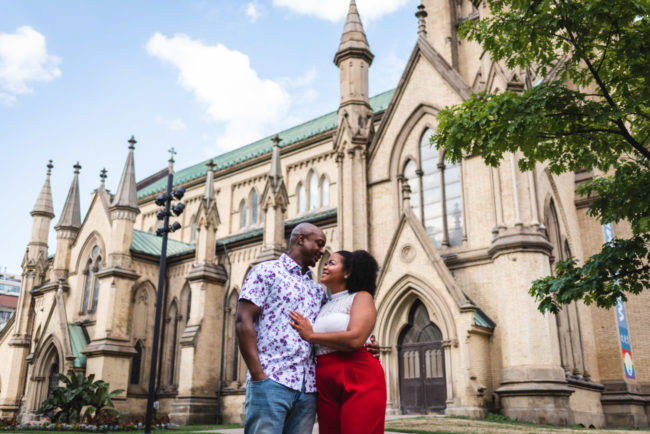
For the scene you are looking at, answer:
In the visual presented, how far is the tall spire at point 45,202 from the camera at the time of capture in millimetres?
37594

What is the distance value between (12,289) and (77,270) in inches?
4689

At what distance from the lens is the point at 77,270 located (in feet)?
106

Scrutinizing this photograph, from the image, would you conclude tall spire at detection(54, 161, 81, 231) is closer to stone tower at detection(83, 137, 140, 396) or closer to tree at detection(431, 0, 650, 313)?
stone tower at detection(83, 137, 140, 396)

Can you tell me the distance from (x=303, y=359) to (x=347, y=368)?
332 millimetres

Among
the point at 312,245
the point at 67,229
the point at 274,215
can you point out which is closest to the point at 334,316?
the point at 312,245

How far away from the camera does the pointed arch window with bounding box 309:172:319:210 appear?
3102cm

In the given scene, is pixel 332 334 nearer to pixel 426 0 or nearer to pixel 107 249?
pixel 426 0

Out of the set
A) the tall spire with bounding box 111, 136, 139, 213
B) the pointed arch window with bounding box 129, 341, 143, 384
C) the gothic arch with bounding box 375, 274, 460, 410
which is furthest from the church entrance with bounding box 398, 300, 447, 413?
the tall spire with bounding box 111, 136, 139, 213

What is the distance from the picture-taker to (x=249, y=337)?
4238mm

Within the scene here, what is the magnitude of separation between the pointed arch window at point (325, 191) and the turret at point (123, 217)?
31.0 ft

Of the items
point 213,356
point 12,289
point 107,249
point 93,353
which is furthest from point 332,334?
point 12,289

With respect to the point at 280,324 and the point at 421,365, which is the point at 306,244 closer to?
the point at 280,324

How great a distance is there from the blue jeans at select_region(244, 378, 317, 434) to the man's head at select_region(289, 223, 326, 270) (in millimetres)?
1020

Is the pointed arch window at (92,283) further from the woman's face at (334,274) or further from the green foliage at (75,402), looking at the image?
the woman's face at (334,274)
